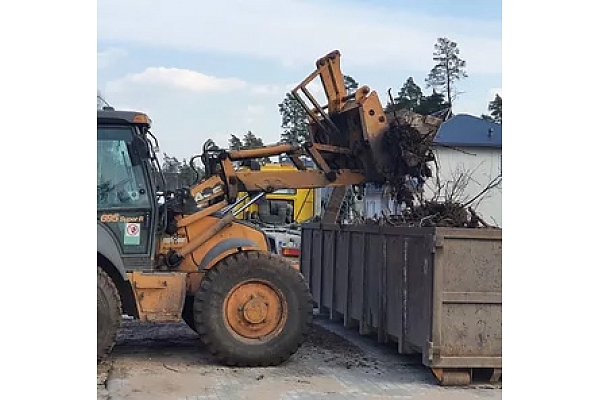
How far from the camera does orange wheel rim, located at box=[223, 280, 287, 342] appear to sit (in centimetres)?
741

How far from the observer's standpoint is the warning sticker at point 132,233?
7410 mm

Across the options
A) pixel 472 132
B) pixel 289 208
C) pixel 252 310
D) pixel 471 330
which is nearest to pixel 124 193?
pixel 252 310

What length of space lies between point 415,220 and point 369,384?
1676mm

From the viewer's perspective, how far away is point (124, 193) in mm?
7391

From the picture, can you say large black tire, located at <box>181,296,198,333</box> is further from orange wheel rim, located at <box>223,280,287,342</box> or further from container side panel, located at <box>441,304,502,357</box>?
container side panel, located at <box>441,304,502,357</box>

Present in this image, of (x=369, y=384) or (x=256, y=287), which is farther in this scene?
(x=256, y=287)

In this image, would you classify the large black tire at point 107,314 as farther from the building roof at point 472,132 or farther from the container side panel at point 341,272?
the building roof at point 472,132

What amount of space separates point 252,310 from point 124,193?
5.09 ft

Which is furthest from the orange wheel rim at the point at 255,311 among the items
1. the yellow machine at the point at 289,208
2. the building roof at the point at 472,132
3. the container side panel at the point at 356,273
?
the yellow machine at the point at 289,208

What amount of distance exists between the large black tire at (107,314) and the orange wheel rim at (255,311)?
100 centimetres

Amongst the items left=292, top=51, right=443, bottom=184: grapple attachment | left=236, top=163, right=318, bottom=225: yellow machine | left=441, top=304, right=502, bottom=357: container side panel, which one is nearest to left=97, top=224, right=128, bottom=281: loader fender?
left=292, top=51, right=443, bottom=184: grapple attachment
